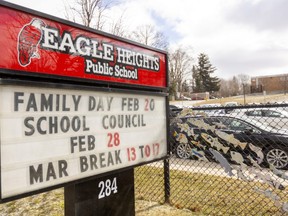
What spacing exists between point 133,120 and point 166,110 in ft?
1.89

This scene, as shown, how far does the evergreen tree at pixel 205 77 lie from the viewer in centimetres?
9175

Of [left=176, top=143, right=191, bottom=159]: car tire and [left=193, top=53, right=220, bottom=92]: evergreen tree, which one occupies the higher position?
[left=193, top=53, right=220, bottom=92]: evergreen tree

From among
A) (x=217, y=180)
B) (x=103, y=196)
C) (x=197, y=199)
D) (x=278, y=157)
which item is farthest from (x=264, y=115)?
(x=103, y=196)

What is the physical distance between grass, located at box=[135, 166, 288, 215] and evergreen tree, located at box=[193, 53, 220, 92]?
8761 cm

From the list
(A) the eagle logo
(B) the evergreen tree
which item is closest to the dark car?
(A) the eagle logo

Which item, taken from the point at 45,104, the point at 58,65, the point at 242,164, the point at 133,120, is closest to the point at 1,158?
the point at 45,104

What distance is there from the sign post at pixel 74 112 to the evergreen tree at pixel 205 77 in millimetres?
90216

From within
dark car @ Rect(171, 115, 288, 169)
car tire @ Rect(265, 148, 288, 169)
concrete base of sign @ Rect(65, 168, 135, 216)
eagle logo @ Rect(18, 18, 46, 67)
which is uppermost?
eagle logo @ Rect(18, 18, 46, 67)

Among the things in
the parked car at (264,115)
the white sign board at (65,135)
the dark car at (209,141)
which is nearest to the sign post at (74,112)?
the white sign board at (65,135)

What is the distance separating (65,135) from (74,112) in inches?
7.4

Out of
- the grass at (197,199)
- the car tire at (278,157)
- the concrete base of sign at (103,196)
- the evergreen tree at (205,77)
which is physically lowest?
the grass at (197,199)

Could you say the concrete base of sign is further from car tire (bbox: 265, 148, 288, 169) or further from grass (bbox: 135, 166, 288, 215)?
car tire (bbox: 265, 148, 288, 169)

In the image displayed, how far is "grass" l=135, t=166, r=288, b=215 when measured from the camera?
4.06m

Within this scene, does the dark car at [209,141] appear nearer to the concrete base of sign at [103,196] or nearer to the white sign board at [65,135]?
the white sign board at [65,135]
